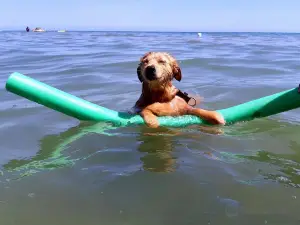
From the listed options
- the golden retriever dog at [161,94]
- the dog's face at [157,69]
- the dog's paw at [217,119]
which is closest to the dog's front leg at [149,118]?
the golden retriever dog at [161,94]

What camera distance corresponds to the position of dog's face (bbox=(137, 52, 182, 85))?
5430 mm

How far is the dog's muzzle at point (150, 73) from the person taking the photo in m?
5.39

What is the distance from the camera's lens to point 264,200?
3193mm

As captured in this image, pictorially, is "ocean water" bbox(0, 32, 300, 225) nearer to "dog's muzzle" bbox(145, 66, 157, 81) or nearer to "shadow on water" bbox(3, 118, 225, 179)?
"shadow on water" bbox(3, 118, 225, 179)

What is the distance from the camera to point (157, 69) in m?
5.44

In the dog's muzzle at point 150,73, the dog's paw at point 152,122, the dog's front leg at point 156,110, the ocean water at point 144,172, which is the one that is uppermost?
the dog's muzzle at point 150,73

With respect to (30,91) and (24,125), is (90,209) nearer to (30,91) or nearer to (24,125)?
(30,91)

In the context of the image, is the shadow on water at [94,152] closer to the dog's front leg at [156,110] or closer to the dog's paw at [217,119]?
the dog's paw at [217,119]

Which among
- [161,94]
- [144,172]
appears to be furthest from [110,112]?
[144,172]

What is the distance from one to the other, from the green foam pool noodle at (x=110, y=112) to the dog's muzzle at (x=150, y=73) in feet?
1.68

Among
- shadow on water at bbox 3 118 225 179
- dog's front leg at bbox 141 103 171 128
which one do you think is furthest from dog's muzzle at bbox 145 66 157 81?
shadow on water at bbox 3 118 225 179

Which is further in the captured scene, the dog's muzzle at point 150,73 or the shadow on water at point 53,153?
the dog's muzzle at point 150,73

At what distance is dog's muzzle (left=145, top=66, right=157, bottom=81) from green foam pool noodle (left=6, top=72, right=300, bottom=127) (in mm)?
513

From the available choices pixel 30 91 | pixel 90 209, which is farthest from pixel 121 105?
pixel 90 209
